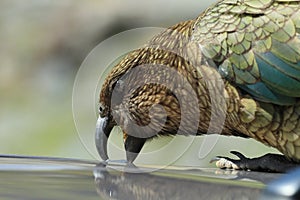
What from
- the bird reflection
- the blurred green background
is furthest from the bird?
the blurred green background

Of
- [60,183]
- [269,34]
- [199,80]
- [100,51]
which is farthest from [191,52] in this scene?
[100,51]

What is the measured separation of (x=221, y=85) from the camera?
3812 mm

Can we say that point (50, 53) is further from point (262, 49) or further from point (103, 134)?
point (262, 49)

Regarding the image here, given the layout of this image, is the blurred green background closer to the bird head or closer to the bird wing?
the bird head

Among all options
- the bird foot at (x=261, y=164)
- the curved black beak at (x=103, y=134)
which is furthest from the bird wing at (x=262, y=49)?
the curved black beak at (x=103, y=134)

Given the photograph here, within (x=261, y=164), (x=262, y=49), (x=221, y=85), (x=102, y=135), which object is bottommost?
(x=261, y=164)

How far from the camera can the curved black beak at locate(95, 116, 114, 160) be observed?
409 cm

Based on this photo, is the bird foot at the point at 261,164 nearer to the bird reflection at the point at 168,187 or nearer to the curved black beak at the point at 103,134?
the curved black beak at the point at 103,134

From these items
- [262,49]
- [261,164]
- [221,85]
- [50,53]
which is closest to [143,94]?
[221,85]

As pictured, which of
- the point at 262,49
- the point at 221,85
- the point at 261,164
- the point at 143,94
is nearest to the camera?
the point at 261,164

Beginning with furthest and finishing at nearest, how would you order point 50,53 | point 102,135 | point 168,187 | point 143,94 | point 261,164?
1. point 50,53
2. point 143,94
3. point 102,135
4. point 261,164
5. point 168,187

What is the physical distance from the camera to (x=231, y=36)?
374 cm

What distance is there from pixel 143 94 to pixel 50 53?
6.43m

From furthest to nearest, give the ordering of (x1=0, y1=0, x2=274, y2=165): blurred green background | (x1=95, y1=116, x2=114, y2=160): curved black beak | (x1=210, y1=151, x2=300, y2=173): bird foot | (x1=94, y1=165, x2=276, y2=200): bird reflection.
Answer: (x1=0, y1=0, x2=274, y2=165): blurred green background → (x1=95, y1=116, x2=114, y2=160): curved black beak → (x1=210, y1=151, x2=300, y2=173): bird foot → (x1=94, y1=165, x2=276, y2=200): bird reflection
